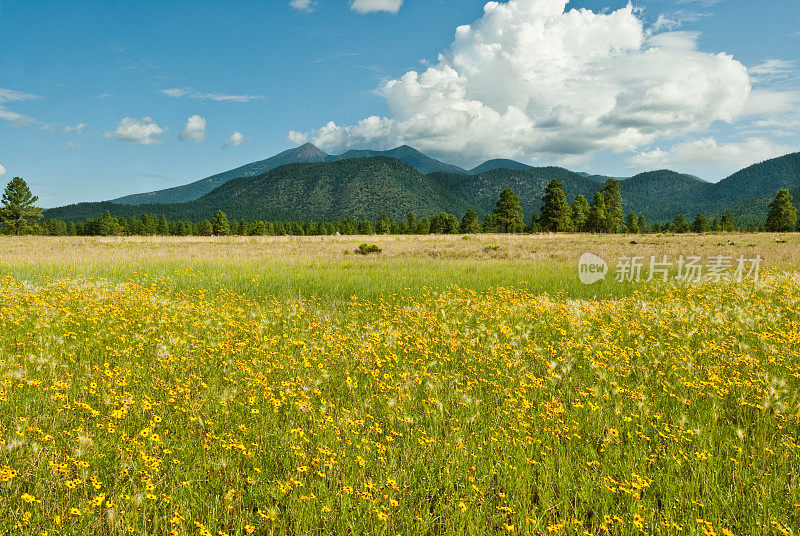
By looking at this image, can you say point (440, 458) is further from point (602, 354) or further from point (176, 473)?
point (602, 354)

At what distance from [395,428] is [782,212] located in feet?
336

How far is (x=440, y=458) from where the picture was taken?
3.86m

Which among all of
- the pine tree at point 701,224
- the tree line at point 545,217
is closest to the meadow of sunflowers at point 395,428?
the tree line at point 545,217

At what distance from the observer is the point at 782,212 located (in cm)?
7644

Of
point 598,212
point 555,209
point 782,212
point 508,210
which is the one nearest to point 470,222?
point 508,210

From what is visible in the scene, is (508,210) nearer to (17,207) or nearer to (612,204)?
(612,204)

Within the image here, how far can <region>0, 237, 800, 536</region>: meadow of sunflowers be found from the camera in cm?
313

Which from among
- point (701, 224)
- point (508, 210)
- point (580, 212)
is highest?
point (508, 210)

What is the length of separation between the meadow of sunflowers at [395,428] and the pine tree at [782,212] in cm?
9319

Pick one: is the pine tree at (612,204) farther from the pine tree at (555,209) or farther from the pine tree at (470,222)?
the pine tree at (470,222)

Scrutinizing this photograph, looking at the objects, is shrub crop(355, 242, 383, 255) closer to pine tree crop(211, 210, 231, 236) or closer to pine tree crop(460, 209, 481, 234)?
pine tree crop(460, 209, 481, 234)

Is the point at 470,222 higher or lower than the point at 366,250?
higher

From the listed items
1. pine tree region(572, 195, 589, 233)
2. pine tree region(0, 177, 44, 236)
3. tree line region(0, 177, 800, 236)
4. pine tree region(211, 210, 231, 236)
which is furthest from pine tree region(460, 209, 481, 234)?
pine tree region(0, 177, 44, 236)

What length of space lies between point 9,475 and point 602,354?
6767 mm
